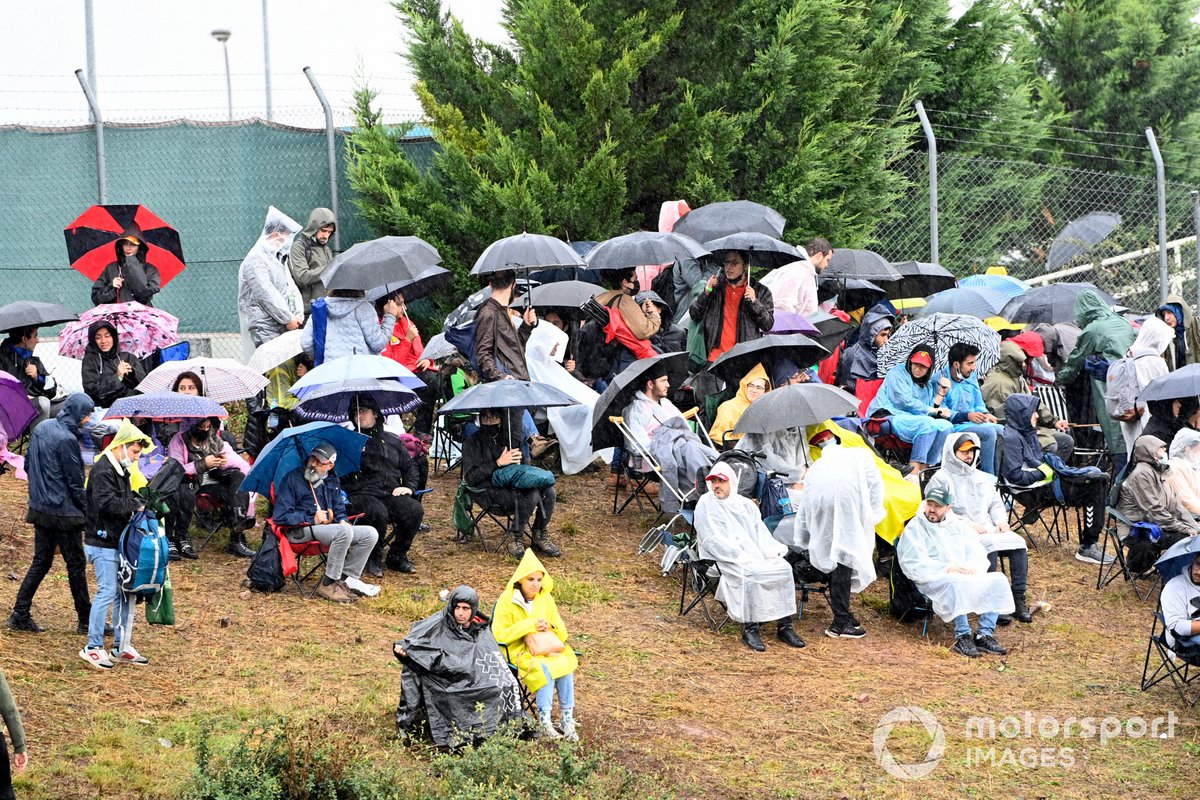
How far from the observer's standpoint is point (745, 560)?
10.4 metres

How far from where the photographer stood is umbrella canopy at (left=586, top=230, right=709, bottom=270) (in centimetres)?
1273

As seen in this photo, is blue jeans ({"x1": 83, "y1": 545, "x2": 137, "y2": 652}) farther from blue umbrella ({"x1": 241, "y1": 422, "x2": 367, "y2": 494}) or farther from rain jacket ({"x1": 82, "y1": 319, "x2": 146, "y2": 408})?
rain jacket ({"x1": 82, "y1": 319, "x2": 146, "y2": 408})

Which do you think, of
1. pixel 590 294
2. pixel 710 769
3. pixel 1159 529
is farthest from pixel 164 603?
pixel 1159 529

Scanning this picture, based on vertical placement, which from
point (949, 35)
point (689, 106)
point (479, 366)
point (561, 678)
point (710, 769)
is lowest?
point (710, 769)

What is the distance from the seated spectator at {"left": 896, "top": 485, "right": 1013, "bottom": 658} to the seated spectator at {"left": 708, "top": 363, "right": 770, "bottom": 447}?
5.67 feet

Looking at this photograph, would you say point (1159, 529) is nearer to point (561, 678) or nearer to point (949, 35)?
point (561, 678)

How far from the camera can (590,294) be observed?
550 inches

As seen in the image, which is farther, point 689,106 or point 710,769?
point 689,106

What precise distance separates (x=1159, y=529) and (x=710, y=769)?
16.2 ft

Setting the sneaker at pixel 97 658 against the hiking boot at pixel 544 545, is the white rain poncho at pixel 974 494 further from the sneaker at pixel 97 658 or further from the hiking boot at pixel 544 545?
the sneaker at pixel 97 658

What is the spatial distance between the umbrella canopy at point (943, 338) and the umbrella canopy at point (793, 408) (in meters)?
1.84

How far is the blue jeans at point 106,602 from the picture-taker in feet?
29.3

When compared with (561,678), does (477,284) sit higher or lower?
higher

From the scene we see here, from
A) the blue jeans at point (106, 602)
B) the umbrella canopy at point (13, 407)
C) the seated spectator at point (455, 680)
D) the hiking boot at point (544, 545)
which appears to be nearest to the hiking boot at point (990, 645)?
the hiking boot at point (544, 545)
